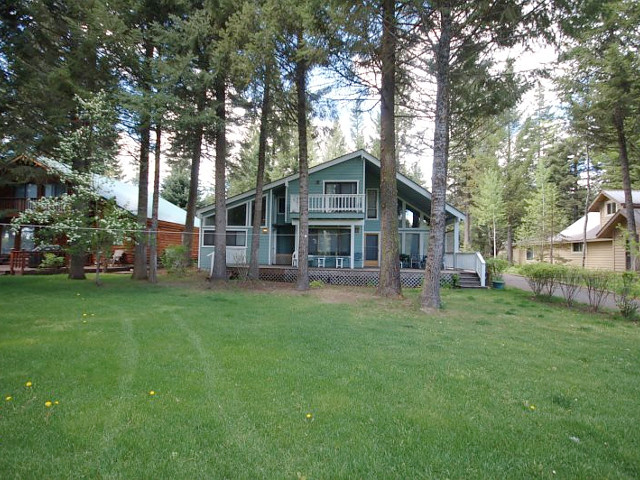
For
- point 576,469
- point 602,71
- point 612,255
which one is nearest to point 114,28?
point 576,469

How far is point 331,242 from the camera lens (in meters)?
17.5

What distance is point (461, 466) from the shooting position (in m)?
2.29

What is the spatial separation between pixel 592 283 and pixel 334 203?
10.3m

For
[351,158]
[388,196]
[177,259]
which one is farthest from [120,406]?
[351,158]

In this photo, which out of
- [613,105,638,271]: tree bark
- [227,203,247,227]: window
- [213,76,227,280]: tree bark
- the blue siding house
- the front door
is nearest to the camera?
[213,76,227,280]: tree bark

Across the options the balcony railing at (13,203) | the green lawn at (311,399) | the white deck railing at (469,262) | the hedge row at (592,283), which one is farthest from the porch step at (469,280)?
the balcony railing at (13,203)

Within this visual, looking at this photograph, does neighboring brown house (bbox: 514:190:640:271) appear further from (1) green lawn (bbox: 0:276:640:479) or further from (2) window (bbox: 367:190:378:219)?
(1) green lawn (bbox: 0:276:640:479)

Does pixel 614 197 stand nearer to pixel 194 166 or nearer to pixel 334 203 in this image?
pixel 334 203

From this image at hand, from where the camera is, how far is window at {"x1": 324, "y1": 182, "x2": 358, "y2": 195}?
17.1 metres

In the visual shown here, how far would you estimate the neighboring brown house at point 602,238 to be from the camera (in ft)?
67.3

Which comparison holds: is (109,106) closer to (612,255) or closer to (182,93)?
(182,93)

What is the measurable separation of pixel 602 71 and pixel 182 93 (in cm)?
1948

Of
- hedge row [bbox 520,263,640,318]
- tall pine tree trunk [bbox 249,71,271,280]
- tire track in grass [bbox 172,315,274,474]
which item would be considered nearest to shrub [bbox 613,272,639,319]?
hedge row [bbox 520,263,640,318]

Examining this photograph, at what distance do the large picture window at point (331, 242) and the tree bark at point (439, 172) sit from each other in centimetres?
870
